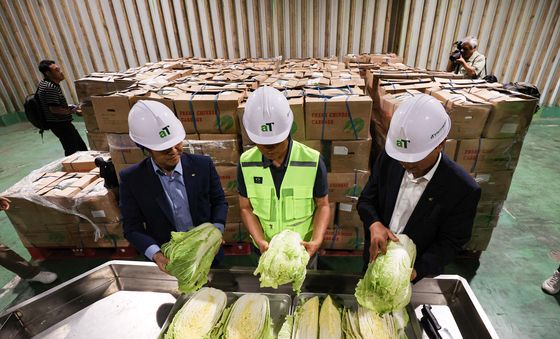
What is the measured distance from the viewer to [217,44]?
9.50 metres

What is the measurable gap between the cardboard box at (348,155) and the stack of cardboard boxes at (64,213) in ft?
10.1

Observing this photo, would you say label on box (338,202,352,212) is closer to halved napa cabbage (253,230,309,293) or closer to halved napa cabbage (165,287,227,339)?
halved napa cabbage (253,230,309,293)

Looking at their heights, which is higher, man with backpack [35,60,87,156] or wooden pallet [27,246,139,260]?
man with backpack [35,60,87,156]

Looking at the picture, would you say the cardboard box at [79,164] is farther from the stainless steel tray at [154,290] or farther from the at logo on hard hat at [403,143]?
the at logo on hard hat at [403,143]

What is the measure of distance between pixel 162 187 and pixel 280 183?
0.95 m

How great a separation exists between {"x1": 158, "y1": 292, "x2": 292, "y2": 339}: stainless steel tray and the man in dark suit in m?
0.66

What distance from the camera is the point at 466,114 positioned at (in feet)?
9.98

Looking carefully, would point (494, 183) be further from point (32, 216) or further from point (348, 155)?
point (32, 216)

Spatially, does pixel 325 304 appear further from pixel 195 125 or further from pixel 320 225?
pixel 195 125

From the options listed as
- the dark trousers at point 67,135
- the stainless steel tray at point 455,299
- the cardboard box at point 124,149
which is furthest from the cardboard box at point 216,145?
the dark trousers at point 67,135

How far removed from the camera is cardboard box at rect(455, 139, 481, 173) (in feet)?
10.5

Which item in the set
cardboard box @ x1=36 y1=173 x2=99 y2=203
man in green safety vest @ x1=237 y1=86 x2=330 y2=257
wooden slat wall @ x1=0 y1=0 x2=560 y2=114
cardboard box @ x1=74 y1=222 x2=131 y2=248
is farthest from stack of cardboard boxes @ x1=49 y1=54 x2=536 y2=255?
wooden slat wall @ x1=0 y1=0 x2=560 y2=114

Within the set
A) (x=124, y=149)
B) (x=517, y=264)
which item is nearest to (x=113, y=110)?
(x=124, y=149)

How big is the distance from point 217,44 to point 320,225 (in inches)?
354
